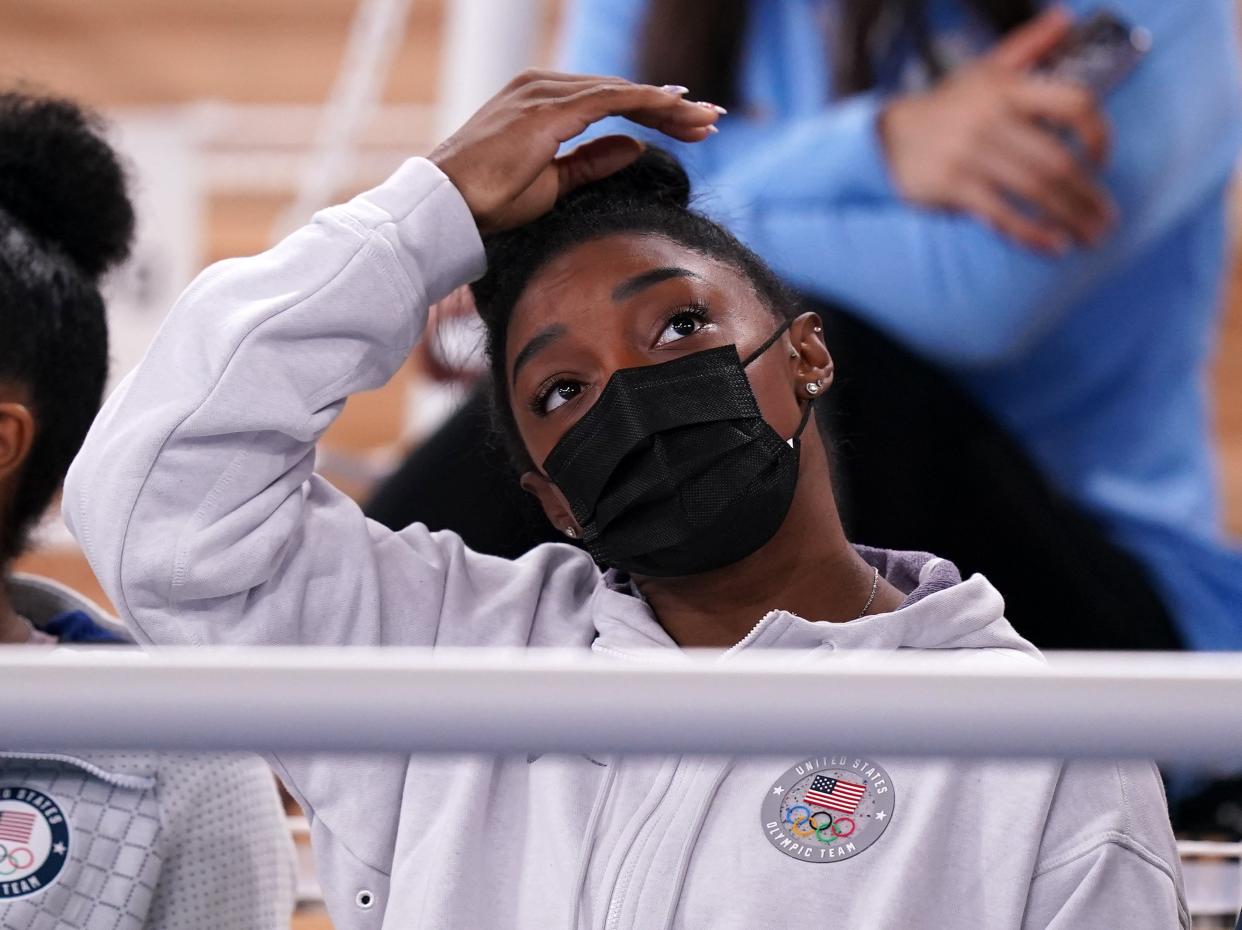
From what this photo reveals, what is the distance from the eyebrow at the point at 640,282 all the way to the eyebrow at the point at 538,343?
0.03m

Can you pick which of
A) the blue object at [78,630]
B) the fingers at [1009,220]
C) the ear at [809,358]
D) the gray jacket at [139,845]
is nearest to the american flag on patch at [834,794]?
the ear at [809,358]

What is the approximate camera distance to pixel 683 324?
0.85m

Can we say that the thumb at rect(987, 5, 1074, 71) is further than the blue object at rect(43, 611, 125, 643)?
Yes

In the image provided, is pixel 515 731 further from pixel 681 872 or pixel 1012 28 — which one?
pixel 1012 28

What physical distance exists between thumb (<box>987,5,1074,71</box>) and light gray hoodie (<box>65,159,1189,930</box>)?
62 cm

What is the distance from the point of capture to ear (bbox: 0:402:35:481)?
96 cm

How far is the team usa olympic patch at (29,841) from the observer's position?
86 centimetres

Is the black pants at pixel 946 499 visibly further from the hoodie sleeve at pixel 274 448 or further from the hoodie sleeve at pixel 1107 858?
the hoodie sleeve at pixel 1107 858

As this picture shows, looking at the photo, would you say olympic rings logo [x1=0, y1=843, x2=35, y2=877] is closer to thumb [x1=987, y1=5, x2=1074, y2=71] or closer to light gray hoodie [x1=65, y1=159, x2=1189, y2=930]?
light gray hoodie [x1=65, y1=159, x2=1189, y2=930]

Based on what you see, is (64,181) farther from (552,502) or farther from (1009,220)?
(1009,220)

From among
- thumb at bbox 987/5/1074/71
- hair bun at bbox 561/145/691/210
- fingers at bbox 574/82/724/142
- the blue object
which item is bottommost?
the blue object

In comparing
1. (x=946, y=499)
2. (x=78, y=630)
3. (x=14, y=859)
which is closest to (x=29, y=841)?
(x=14, y=859)

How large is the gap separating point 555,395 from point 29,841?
366 millimetres

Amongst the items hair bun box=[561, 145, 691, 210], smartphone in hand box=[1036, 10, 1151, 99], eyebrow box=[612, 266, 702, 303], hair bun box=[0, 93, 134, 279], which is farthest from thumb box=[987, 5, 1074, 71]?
hair bun box=[0, 93, 134, 279]
